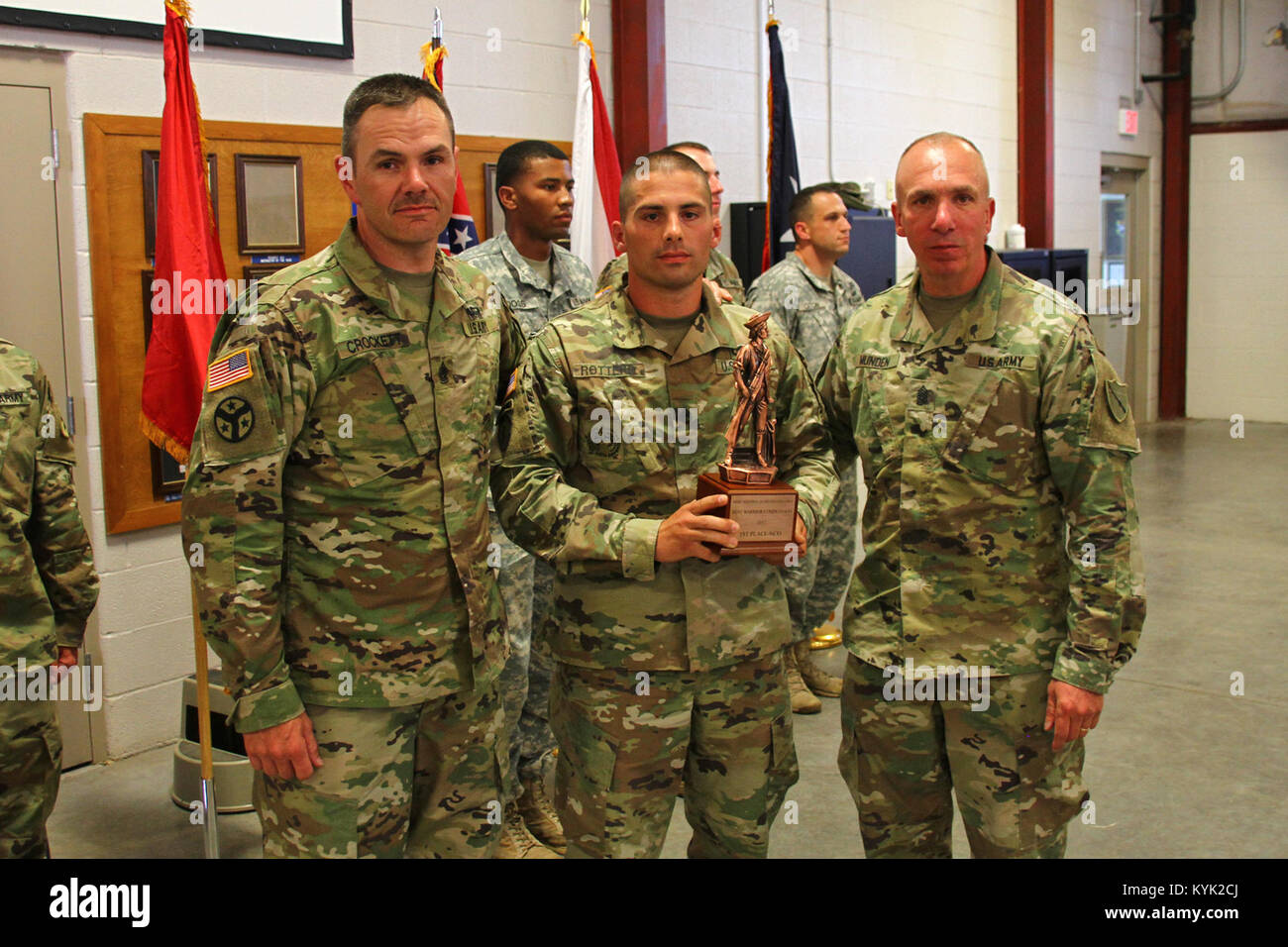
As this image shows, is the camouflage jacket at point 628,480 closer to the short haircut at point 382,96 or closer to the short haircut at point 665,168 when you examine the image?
the short haircut at point 665,168

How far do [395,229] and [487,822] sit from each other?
100 cm

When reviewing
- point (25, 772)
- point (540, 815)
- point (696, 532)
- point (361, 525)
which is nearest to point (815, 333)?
point (540, 815)

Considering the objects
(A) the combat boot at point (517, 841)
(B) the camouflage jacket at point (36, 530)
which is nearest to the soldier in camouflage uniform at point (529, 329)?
(A) the combat boot at point (517, 841)

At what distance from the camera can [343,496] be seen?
6.15 ft

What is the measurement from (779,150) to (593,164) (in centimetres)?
105

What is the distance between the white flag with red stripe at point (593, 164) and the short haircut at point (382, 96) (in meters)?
2.62

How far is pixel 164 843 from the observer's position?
→ 3.12 metres

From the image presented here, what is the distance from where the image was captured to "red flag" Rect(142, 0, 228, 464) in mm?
2863

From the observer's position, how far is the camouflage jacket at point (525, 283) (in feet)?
10.6

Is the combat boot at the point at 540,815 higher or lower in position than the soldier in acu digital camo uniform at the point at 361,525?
lower

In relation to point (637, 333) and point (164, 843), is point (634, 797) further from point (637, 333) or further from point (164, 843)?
point (164, 843)

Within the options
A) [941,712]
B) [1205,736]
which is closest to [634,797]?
[941,712]

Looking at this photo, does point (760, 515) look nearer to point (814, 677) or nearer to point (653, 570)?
point (653, 570)

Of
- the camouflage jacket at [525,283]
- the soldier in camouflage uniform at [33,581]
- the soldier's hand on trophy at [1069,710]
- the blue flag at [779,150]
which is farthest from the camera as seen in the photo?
the blue flag at [779,150]
